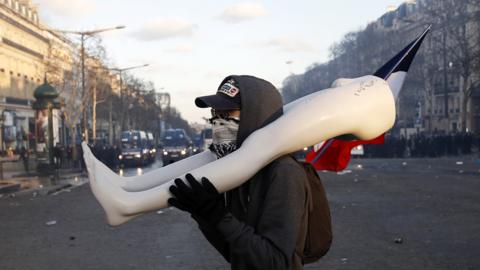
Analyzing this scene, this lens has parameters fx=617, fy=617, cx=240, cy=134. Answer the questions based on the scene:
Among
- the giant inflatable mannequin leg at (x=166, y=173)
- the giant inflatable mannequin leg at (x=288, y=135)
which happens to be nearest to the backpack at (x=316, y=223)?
the giant inflatable mannequin leg at (x=288, y=135)

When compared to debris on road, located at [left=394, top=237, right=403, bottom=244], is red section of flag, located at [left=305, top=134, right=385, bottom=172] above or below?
above

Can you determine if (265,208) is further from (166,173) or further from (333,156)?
(333,156)

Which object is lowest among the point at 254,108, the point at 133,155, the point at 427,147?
the point at 133,155

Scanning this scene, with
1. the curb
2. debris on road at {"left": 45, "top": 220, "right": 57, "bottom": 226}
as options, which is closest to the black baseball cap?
debris on road at {"left": 45, "top": 220, "right": 57, "bottom": 226}

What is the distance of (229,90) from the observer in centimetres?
255

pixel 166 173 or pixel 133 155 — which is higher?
pixel 166 173

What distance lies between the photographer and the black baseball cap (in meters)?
2.51

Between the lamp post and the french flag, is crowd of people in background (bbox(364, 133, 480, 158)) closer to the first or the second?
the lamp post

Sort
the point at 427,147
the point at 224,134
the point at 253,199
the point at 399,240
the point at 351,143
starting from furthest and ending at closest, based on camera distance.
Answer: the point at 427,147 < the point at 399,240 < the point at 351,143 < the point at 224,134 < the point at 253,199

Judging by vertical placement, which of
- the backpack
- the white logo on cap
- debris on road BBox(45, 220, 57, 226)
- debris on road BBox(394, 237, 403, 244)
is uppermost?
the white logo on cap

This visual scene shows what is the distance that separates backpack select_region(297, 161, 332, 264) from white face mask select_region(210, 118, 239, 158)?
1.04 ft

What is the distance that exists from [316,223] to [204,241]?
6.89 m

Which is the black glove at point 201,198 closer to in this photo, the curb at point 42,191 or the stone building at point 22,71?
the curb at point 42,191

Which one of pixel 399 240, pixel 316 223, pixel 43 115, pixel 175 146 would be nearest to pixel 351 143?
pixel 316 223
